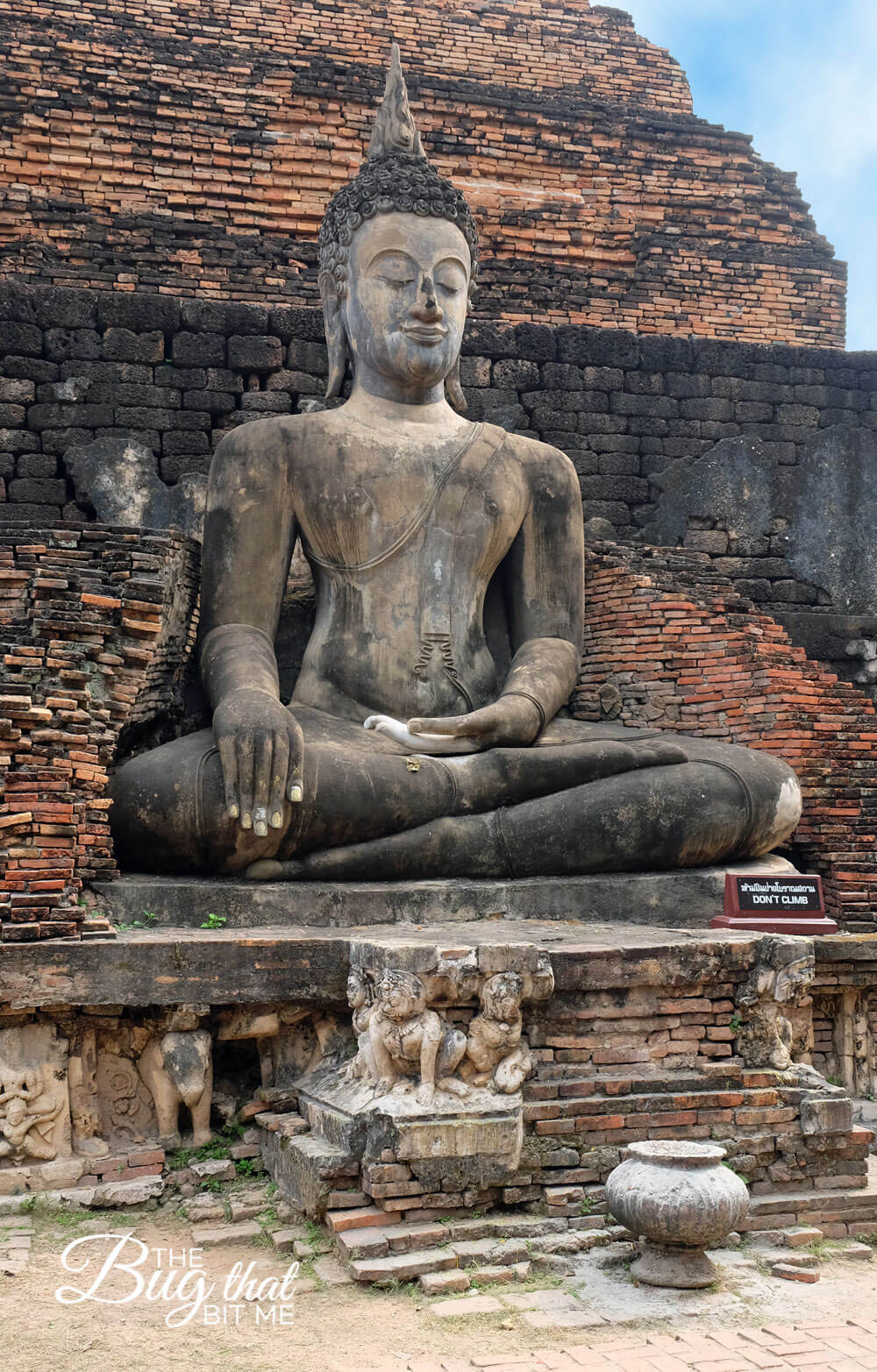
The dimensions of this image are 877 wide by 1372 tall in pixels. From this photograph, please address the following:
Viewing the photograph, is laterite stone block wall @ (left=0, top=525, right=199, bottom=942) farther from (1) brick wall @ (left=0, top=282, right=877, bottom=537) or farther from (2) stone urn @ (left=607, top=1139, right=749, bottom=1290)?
(2) stone urn @ (left=607, top=1139, right=749, bottom=1290)

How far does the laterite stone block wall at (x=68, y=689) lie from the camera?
17.6ft

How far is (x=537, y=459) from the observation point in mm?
7293

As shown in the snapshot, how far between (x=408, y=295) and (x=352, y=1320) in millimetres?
4664

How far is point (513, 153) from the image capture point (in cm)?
1277

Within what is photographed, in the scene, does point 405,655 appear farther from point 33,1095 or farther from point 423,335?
Answer: point 33,1095

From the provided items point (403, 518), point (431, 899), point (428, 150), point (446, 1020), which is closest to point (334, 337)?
point (403, 518)

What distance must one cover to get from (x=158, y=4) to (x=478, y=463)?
7.48m

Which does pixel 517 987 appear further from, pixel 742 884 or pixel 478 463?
pixel 478 463

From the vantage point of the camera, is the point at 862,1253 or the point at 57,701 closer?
the point at 862,1253

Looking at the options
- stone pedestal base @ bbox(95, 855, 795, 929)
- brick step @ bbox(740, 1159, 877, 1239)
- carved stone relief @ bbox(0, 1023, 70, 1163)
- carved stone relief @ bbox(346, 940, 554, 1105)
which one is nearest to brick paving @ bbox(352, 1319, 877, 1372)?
brick step @ bbox(740, 1159, 877, 1239)

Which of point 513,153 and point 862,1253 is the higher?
point 513,153

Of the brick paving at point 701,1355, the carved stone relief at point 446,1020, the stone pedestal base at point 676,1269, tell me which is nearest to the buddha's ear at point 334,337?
the carved stone relief at point 446,1020

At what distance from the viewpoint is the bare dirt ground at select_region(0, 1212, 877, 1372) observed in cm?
396

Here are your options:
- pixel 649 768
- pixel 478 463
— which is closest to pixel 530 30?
pixel 478 463
